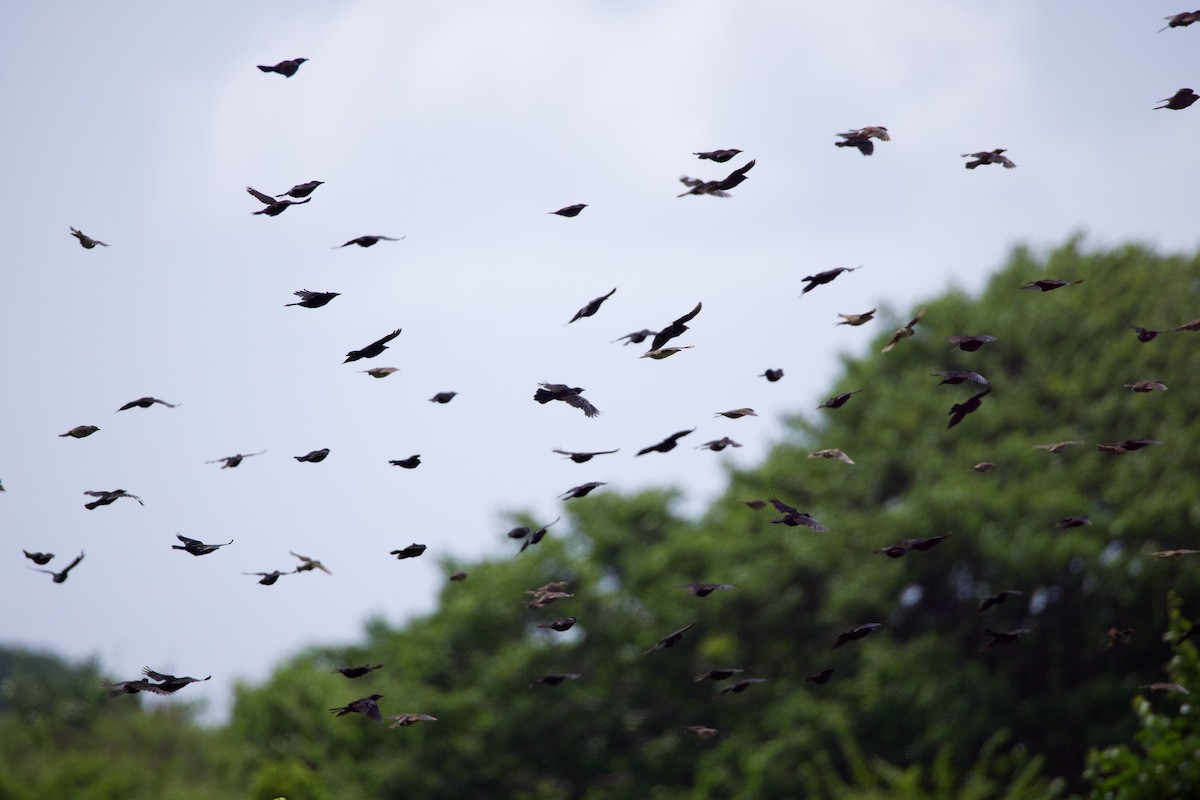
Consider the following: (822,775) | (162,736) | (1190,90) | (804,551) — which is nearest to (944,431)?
(804,551)

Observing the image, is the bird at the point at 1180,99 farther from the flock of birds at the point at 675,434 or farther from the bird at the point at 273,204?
the bird at the point at 273,204

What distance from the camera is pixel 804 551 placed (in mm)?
26938

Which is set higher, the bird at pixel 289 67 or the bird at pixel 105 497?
the bird at pixel 289 67

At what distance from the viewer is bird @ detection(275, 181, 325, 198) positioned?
894 cm

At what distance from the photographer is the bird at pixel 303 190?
29.3 feet

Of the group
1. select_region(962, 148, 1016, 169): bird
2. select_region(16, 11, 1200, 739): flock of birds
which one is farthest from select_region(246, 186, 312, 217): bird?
select_region(962, 148, 1016, 169): bird

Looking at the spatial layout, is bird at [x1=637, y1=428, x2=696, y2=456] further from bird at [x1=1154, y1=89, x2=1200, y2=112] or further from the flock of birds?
bird at [x1=1154, y1=89, x2=1200, y2=112]

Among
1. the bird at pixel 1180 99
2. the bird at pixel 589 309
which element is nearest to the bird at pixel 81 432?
the bird at pixel 589 309

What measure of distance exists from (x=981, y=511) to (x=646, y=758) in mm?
9237

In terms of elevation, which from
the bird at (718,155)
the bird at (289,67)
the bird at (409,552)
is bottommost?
the bird at (409,552)

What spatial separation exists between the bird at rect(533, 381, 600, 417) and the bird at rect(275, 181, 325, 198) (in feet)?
7.37

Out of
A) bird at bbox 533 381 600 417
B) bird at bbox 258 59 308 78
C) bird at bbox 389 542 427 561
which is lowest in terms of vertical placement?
bird at bbox 389 542 427 561

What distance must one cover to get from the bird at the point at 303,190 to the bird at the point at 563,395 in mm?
2248

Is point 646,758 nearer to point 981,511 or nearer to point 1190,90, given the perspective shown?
point 981,511
